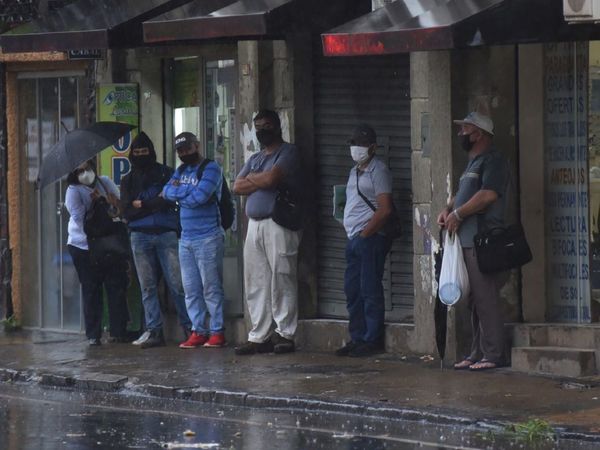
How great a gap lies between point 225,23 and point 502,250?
288 centimetres

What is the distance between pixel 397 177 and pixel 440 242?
118cm

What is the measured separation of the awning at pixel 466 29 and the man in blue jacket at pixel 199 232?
2.35 metres

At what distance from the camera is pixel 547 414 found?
10891 millimetres

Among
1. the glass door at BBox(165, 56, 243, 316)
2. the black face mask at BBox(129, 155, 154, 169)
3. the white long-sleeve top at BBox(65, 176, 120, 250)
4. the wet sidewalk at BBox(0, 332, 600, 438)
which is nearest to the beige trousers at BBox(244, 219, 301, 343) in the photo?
the wet sidewalk at BBox(0, 332, 600, 438)

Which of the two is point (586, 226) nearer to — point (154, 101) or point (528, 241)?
point (528, 241)

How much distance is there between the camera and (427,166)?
13820 millimetres

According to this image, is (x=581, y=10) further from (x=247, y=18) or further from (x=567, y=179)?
(x=247, y=18)

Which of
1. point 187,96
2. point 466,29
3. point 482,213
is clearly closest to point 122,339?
point 187,96

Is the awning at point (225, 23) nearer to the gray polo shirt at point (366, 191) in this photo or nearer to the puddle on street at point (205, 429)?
the gray polo shirt at point (366, 191)

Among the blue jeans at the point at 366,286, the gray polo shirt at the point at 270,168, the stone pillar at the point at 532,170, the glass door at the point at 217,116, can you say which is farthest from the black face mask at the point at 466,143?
the glass door at the point at 217,116

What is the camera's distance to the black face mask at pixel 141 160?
50.9 ft

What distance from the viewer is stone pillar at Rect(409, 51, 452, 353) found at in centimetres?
1355

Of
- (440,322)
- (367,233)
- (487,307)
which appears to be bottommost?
(440,322)

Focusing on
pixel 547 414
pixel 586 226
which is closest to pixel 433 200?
pixel 586 226
